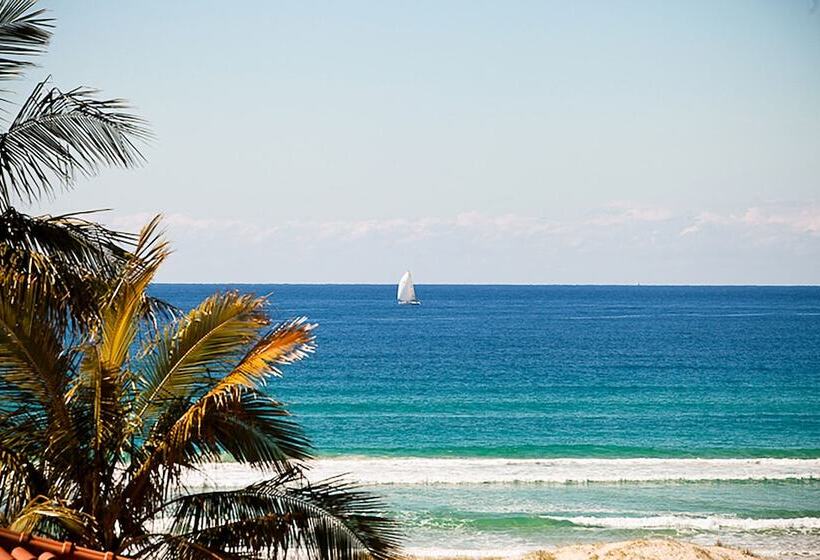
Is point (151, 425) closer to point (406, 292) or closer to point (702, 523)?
point (702, 523)

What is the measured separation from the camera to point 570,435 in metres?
32.9

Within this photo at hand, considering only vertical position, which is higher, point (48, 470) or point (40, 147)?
point (40, 147)

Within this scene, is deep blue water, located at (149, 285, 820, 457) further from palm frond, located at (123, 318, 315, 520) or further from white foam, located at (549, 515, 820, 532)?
white foam, located at (549, 515, 820, 532)

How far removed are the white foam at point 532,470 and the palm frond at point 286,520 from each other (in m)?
15.9

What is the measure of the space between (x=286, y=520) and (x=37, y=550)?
2616 millimetres

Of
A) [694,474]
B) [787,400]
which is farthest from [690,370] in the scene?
[694,474]

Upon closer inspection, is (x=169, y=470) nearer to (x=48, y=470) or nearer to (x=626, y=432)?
(x=48, y=470)

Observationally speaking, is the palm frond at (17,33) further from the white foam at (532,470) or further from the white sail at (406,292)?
the white sail at (406,292)

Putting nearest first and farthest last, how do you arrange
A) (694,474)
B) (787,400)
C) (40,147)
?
(40,147)
(694,474)
(787,400)

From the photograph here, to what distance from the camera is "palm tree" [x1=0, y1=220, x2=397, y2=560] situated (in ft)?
22.9

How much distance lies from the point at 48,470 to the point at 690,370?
49.7 meters

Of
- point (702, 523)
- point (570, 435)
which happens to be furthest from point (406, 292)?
point (702, 523)

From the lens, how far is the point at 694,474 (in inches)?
1032

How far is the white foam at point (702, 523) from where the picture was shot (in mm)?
19969
